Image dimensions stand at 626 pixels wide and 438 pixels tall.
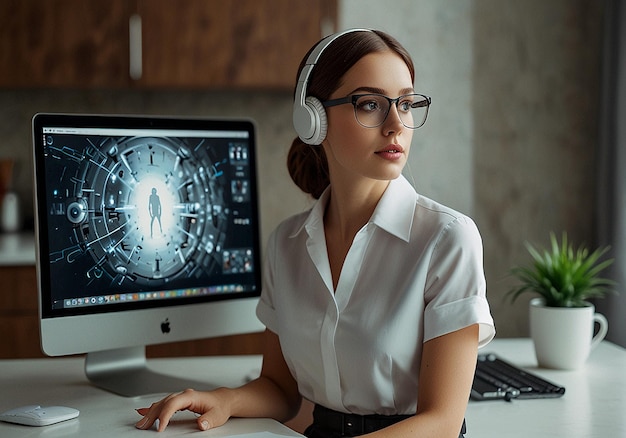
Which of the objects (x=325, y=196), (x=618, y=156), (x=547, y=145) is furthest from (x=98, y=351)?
(x=547, y=145)

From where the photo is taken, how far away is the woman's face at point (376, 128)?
4.65 feet

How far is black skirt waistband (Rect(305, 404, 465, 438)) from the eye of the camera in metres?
1.41

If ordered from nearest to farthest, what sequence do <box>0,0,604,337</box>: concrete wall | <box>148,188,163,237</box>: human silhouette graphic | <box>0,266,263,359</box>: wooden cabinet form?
<box>148,188,163,237</box>: human silhouette graphic, <box>0,266,263,359</box>: wooden cabinet, <box>0,0,604,337</box>: concrete wall

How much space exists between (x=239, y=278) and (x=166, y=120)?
1.26 ft

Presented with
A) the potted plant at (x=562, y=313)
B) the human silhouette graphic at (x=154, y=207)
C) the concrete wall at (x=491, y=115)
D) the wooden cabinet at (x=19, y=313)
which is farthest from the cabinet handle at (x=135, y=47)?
the potted plant at (x=562, y=313)

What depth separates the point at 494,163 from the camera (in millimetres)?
3680

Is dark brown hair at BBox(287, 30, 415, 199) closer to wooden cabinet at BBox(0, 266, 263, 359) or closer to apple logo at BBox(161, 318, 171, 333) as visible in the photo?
apple logo at BBox(161, 318, 171, 333)

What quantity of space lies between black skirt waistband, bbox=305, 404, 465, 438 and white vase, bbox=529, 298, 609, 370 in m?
0.48

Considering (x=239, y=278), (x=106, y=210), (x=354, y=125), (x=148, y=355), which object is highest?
(x=354, y=125)

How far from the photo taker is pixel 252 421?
1474 mm

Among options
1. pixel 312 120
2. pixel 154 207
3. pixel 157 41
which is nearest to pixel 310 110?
pixel 312 120

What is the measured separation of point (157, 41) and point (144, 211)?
5.33 feet

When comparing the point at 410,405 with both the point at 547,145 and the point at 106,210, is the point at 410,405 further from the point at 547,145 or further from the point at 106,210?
the point at 547,145

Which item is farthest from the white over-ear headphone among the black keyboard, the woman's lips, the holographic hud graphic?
the black keyboard
